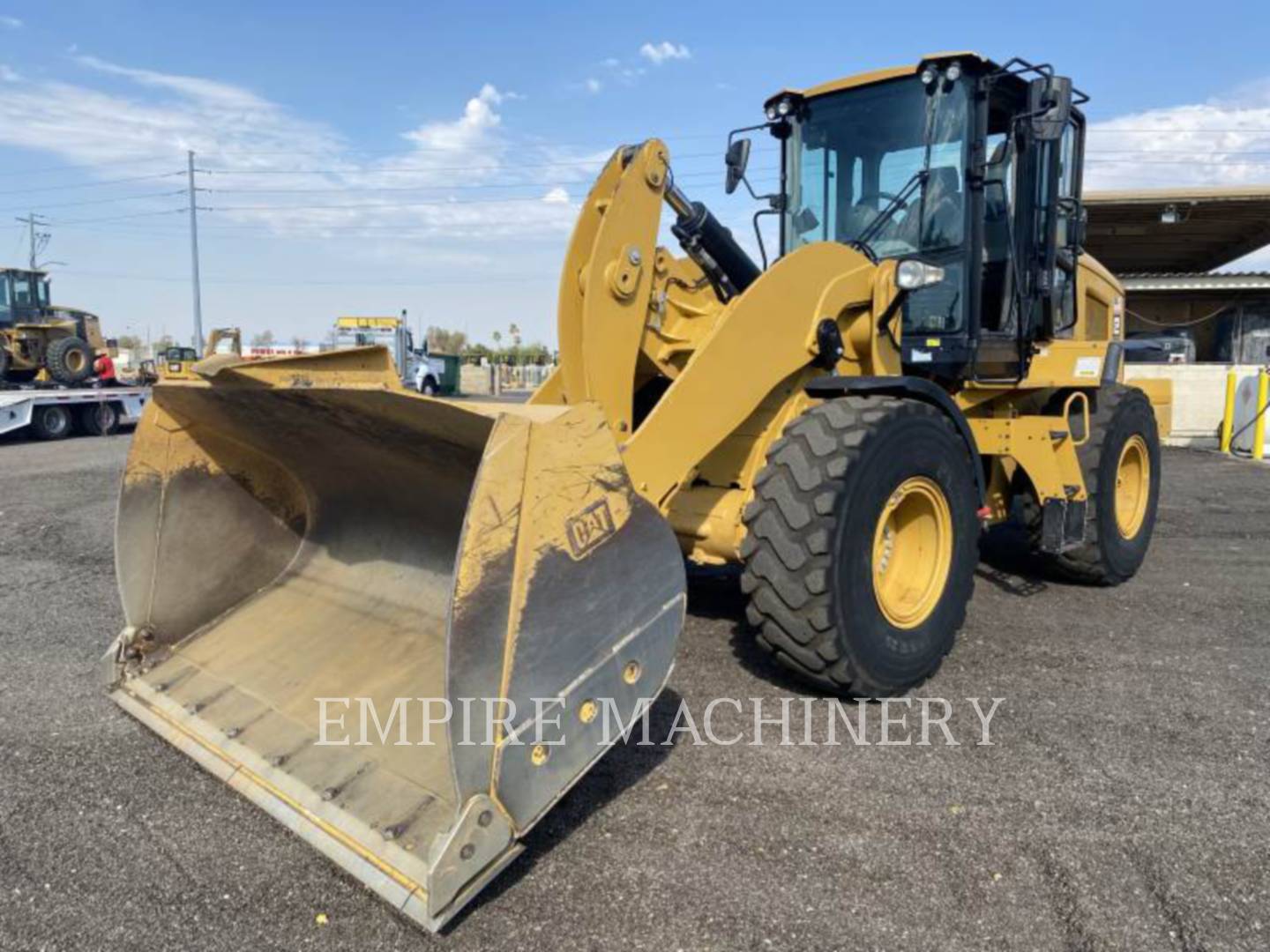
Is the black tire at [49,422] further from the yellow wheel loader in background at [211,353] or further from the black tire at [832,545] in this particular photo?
the black tire at [832,545]

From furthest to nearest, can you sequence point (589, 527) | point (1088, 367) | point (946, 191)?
1. point (1088, 367)
2. point (946, 191)
3. point (589, 527)

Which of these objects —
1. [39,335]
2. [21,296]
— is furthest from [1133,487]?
[21,296]

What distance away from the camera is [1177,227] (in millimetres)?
17484

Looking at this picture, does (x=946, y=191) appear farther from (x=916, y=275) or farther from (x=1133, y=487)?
(x=1133, y=487)

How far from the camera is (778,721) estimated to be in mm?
3539

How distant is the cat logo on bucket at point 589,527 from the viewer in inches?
98.1

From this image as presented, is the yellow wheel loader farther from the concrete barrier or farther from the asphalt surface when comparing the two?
the concrete barrier

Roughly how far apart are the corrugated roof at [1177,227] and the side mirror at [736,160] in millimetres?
12610

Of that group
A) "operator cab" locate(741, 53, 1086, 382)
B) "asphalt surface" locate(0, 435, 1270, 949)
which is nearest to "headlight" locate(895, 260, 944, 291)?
"operator cab" locate(741, 53, 1086, 382)

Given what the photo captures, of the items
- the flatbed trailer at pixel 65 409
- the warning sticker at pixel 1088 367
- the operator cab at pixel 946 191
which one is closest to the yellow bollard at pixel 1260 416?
the warning sticker at pixel 1088 367

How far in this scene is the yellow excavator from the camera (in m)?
2.40

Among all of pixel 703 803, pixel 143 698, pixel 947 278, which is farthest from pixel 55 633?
pixel 947 278

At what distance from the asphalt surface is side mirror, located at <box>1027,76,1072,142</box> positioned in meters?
2.50

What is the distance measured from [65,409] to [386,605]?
17688 mm
